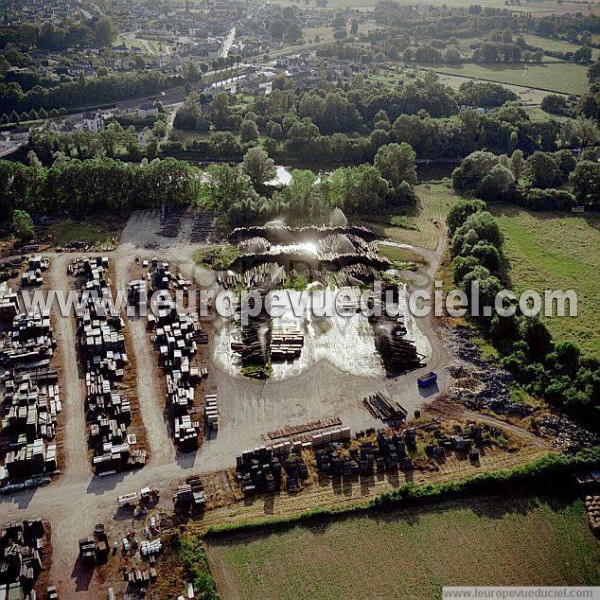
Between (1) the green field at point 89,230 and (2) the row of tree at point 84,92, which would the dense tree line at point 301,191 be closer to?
(1) the green field at point 89,230

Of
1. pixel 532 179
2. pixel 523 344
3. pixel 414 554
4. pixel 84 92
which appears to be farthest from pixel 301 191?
pixel 84 92

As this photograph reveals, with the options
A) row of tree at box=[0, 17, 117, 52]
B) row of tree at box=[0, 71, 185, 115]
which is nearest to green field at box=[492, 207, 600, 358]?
row of tree at box=[0, 71, 185, 115]

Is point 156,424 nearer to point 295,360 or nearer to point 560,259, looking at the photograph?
point 295,360

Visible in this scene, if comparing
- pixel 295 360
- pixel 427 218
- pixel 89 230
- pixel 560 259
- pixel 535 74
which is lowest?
pixel 295 360

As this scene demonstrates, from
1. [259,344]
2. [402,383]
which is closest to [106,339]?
[259,344]

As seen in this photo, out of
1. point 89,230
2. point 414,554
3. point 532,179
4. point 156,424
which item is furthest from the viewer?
point 532,179

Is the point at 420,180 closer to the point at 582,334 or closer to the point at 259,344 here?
the point at 582,334

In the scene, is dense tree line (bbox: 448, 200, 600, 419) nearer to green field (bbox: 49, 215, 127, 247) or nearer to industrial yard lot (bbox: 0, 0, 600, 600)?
industrial yard lot (bbox: 0, 0, 600, 600)

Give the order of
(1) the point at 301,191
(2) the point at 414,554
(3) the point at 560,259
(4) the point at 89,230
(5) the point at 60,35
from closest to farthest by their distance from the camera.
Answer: (2) the point at 414,554 → (3) the point at 560,259 → (4) the point at 89,230 → (1) the point at 301,191 → (5) the point at 60,35
